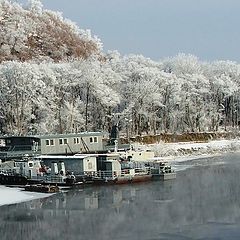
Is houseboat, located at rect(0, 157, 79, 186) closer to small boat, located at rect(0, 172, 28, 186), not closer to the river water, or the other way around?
small boat, located at rect(0, 172, 28, 186)

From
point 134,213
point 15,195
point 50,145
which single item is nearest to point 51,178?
point 15,195

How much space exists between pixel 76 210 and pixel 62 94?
4778 centimetres

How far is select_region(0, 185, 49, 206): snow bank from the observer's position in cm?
3703

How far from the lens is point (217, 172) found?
50812mm

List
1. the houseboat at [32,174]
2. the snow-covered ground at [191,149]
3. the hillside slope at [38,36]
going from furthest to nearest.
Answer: the hillside slope at [38,36] < the snow-covered ground at [191,149] < the houseboat at [32,174]

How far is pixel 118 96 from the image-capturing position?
84438mm

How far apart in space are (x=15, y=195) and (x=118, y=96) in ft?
153

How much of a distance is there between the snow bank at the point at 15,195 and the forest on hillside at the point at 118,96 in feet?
107

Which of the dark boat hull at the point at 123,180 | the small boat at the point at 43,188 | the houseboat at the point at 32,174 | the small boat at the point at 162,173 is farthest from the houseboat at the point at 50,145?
the small boat at the point at 43,188

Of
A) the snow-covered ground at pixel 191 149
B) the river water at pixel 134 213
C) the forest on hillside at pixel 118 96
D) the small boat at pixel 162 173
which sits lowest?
the river water at pixel 134 213

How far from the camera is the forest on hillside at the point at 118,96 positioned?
7531 cm

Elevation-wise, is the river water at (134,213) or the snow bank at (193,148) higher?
the snow bank at (193,148)

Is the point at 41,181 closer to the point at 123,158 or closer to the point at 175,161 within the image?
the point at 123,158

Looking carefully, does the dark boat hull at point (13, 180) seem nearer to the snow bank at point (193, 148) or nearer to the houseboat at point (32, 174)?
the houseboat at point (32, 174)
